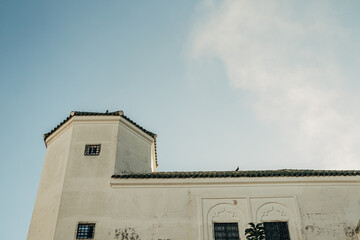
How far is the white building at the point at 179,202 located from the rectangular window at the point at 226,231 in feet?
0.13

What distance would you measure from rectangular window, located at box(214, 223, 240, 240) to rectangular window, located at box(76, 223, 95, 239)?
473 cm

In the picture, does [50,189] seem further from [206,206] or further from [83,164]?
[206,206]

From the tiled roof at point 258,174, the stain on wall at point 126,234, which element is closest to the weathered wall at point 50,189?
the stain on wall at point 126,234

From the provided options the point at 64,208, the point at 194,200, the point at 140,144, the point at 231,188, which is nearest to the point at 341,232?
the point at 231,188

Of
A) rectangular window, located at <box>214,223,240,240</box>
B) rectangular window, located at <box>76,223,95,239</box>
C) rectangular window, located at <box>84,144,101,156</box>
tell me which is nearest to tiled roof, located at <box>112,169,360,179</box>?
rectangular window, located at <box>84,144,101,156</box>

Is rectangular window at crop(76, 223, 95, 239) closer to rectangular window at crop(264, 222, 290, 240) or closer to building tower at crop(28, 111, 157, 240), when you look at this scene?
building tower at crop(28, 111, 157, 240)

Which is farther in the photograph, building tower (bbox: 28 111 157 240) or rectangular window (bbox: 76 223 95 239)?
building tower (bbox: 28 111 157 240)

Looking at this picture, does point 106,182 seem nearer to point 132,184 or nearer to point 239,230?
point 132,184

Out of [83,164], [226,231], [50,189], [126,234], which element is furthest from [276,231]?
[50,189]

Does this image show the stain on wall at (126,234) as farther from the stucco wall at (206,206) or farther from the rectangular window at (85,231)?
the rectangular window at (85,231)

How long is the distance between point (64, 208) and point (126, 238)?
2.75 metres

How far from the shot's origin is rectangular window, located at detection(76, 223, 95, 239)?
14.0 meters

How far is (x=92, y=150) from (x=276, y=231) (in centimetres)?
838

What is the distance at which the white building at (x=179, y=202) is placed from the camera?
47.0 feet
